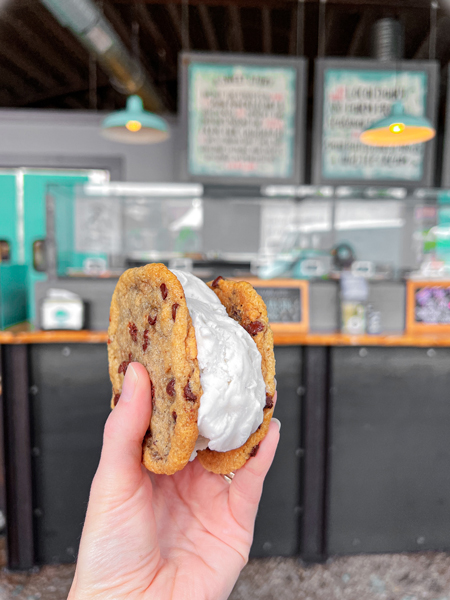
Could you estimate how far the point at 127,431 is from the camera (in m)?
0.79

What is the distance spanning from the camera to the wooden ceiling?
3770mm

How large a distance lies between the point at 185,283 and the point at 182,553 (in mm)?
602

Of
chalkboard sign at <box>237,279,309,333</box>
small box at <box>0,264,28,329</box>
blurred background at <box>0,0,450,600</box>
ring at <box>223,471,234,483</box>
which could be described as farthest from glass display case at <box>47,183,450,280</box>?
ring at <box>223,471,234,483</box>

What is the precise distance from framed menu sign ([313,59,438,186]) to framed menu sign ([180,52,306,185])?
17cm

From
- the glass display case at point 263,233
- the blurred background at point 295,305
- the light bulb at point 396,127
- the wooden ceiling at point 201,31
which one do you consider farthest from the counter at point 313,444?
the wooden ceiling at point 201,31

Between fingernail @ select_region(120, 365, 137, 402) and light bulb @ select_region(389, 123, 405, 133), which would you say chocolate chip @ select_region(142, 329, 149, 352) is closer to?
fingernail @ select_region(120, 365, 137, 402)

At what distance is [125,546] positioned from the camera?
82 cm

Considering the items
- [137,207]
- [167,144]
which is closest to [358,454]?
[137,207]

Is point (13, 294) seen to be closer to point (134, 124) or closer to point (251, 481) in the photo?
point (134, 124)

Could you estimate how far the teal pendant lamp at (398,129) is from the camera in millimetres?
2418

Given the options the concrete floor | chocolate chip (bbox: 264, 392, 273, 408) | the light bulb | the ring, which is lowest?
the concrete floor

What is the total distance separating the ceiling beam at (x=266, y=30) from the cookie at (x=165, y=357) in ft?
12.8

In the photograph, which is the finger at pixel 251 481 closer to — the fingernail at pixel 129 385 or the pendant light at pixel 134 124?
the fingernail at pixel 129 385

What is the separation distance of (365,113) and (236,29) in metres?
Answer: 1.95
